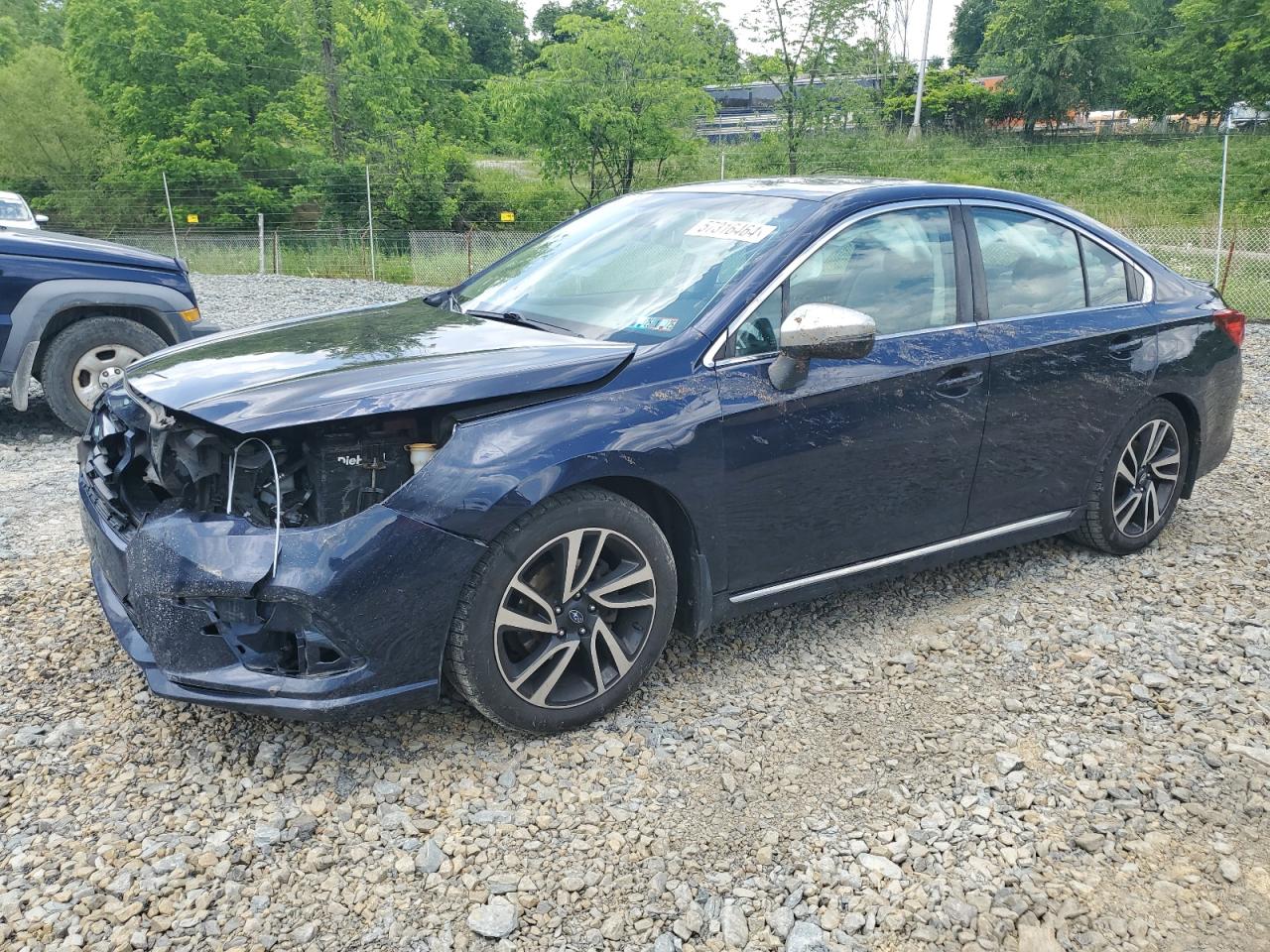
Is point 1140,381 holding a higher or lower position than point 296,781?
higher

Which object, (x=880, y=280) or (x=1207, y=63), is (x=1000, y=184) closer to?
(x=1207, y=63)

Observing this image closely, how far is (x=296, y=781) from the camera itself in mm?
2889

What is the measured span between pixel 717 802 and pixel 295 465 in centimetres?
150

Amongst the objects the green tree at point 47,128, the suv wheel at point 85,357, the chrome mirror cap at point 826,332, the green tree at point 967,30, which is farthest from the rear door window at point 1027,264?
the green tree at point 967,30

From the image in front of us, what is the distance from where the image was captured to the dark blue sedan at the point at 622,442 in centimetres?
272

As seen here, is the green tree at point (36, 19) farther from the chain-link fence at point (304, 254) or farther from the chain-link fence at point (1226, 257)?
the chain-link fence at point (1226, 257)

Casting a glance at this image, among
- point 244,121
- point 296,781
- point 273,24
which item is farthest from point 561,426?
point 273,24

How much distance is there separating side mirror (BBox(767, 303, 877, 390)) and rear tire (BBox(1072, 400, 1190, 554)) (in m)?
1.80

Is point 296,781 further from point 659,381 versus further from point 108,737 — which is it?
point 659,381

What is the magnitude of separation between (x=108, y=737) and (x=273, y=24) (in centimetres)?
4841

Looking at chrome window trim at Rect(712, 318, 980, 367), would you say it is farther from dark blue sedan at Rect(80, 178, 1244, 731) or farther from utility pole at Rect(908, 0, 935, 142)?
utility pole at Rect(908, 0, 935, 142)

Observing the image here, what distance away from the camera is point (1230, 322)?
15.7 feet

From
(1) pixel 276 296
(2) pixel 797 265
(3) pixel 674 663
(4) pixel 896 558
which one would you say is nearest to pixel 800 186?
(2) pixel 797 265

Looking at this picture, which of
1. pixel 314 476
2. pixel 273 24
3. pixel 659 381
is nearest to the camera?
pixel 314 476
